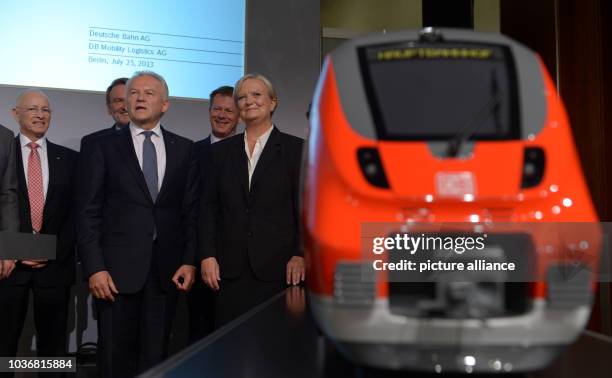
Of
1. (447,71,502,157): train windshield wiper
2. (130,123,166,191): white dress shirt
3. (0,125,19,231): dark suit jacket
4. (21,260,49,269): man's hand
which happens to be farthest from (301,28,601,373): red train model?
(21,260,49,269): man's hand

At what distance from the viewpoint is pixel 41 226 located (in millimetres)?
3137

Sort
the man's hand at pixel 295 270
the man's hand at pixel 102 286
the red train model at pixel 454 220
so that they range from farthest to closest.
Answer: the man's hand at pixel 102 286
the man's hand at pixel 295 270
the red train model at pixel 454 220

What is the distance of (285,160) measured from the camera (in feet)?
6.32

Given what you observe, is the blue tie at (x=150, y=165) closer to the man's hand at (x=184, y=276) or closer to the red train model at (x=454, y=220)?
the man's hand at (x=184, y=276)

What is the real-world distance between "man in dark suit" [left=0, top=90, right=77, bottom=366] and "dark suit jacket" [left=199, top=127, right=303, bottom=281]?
1602 millimetres

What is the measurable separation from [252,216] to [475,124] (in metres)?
1.28

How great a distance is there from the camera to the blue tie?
86.9 inches

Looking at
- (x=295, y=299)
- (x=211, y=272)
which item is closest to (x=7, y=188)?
(x=211, y=272)

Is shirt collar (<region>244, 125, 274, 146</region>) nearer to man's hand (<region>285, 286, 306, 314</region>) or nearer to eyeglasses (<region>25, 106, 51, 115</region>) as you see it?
man's hand (<region>285, 286, 306, 314</region>)

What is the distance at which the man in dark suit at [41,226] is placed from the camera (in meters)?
3.14

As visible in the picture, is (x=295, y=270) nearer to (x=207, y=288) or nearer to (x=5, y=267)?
(x=207, y=288)

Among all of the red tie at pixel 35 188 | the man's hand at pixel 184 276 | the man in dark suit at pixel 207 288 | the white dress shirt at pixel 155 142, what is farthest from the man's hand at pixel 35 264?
the man's hand at pixel 184 276

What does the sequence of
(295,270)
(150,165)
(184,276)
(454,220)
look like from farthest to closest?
(150,165) < (184,276) < (295,270) < (454,220)

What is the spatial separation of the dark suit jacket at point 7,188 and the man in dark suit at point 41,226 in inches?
23.6
